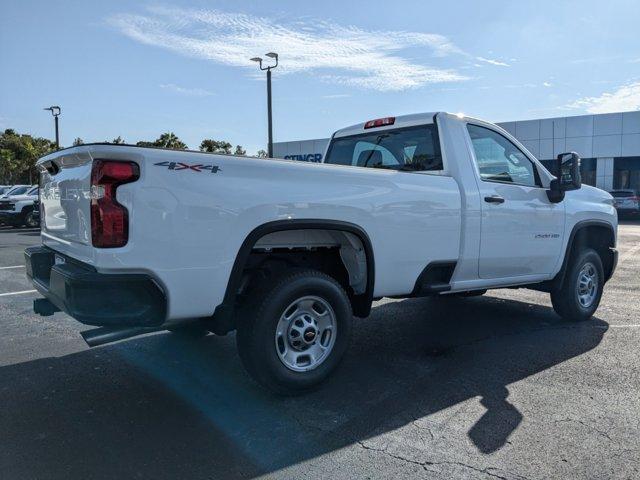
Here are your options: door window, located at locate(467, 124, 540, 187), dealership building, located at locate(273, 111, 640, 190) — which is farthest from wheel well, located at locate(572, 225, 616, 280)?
dealership building, located at locate(273, 111, 640, 190)

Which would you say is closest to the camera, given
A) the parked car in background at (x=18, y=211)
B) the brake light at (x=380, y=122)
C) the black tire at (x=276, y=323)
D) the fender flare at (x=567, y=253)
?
the black tire at (x=276, y=323)

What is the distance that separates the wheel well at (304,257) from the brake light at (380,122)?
1772 millimetres

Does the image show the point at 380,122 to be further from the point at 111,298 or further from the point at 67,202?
the point at 111,298

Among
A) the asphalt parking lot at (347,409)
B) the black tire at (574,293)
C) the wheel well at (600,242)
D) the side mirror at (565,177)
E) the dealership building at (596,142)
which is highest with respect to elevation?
the dealership building at (596,142)

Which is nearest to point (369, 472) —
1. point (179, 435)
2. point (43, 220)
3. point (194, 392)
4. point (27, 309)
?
point (179, 435)

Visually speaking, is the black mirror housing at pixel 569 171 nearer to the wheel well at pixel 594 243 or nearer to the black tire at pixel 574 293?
the wheel well at pixel 594 243

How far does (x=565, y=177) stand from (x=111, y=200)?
4489mm

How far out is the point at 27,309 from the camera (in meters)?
6.82

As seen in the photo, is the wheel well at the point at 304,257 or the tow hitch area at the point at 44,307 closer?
the wheel well at the point at 304,257

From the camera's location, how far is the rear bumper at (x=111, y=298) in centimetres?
319

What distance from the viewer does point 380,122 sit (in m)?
5.72

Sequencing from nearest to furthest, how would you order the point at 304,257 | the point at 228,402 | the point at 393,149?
1. the point at 228,402
2. the point at 304,257
3. the point at 393,149

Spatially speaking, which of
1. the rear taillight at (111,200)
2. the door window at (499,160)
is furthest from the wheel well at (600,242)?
the rear taillight at (111,200)

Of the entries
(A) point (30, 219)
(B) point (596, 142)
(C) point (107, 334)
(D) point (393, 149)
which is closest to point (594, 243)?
(D) point (393, 149)
